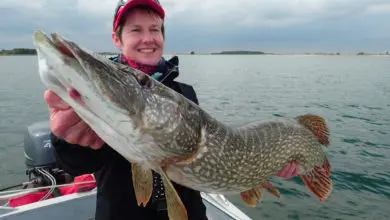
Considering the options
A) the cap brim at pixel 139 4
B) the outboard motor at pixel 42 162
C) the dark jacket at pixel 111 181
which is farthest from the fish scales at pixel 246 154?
the outboard motor at pixel 42 162

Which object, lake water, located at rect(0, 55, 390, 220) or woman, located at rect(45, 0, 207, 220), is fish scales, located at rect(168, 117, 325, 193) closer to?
woman, located at rect(45, 0, 207, 220)

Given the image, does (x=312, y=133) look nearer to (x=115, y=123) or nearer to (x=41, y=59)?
(x=115, y=123)

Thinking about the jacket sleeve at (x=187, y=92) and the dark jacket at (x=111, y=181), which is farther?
the jacket sleeve at (x=187, y=92)

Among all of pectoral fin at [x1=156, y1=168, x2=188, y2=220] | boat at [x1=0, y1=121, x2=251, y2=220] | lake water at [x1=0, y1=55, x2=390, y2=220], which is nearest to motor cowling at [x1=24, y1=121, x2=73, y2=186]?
boat at [x1=0, y1=121, x2=251, y2=220]

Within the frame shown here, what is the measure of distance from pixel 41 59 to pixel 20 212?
7.04 ft

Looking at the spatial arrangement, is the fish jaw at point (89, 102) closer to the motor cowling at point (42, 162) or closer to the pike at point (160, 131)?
the pike at point (160, 131)

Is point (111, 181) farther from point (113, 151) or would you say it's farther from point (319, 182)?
point (319, 182)

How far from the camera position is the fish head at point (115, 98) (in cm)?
135

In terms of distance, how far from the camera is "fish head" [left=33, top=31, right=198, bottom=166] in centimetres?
135

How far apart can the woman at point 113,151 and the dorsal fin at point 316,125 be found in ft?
3.52

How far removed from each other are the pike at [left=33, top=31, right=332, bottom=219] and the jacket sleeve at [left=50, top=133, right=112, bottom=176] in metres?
0.36

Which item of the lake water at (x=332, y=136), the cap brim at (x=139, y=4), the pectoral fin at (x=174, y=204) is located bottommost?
the lake water at (x=332, y=136)

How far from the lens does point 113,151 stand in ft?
6.64

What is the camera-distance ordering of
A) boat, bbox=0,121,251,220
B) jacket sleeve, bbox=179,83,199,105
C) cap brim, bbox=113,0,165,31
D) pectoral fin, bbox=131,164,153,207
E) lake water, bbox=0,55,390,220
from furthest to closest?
lake water, bbox=0,55,390,220
boat, bbox=0,121,251,220
jacket sleeve, bbox=179,83,199,105
cap brim, bbox=113,0,165,31
pectoral fin, bbox=131,164,153,207
